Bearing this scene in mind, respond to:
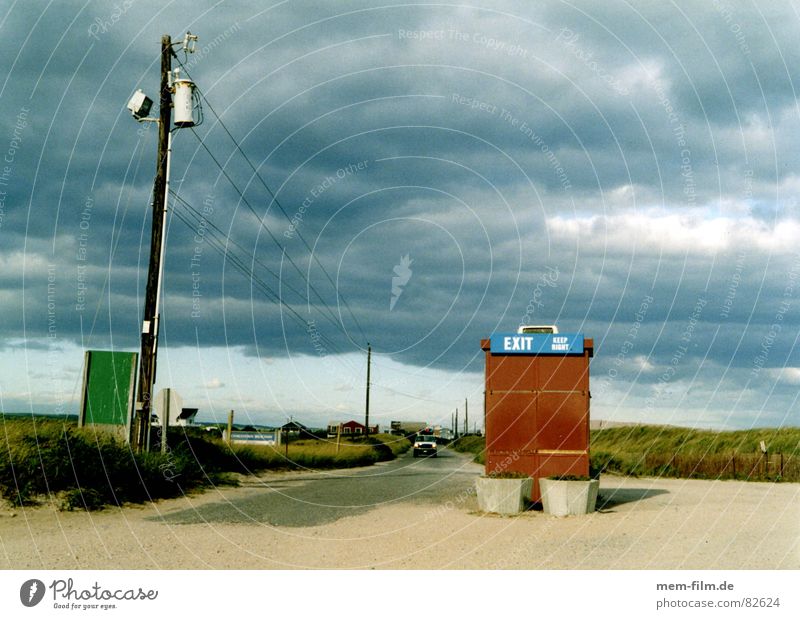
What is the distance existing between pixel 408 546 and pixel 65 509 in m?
6.97

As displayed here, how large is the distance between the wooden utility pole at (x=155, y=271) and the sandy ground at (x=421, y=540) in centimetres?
365

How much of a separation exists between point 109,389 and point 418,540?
11.1 m

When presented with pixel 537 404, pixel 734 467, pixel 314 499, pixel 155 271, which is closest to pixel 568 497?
pixel 537 404

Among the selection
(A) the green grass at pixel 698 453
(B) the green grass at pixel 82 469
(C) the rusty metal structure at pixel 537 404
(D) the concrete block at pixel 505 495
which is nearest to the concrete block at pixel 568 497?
(D) the concrete block at pixel 505 495

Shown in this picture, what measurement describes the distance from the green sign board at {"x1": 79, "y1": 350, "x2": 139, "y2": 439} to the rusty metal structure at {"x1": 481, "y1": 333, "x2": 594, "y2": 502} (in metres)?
9.42

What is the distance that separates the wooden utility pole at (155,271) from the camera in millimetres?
18906

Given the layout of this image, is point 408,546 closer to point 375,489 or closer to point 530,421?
point 530,421

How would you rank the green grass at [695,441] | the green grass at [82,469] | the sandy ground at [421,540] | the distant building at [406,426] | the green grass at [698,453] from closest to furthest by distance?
the sandy ground at [421,540]
the green grass at [82,469]
the green grass at [698,453]
the green grass at [695,441]
the distant building at [406,426]

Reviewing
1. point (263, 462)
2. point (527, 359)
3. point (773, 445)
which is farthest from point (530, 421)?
point (773, 445)

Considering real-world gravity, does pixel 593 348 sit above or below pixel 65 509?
above

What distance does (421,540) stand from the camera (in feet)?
37.5

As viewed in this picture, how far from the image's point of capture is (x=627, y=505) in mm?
16562

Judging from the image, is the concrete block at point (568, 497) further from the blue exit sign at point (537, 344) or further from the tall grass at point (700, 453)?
the tall grass at point (700, 453)

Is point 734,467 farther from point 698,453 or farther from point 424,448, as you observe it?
point 424,448
